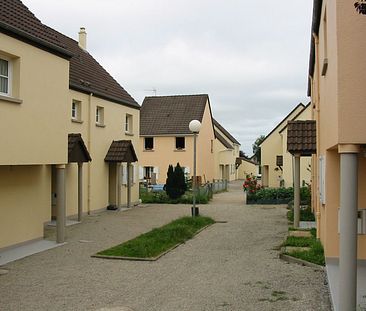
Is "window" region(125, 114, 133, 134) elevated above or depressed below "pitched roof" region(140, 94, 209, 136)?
below

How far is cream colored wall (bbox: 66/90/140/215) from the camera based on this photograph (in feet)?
62.7

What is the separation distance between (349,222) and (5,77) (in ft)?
27.5

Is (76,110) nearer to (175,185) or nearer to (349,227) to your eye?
(175,185)

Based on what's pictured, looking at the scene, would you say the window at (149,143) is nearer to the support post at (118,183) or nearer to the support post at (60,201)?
the support post at (118,183)

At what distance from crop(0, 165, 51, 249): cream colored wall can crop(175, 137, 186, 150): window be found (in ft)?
88.8

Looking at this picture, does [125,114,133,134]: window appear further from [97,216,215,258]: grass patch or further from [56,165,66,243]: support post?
[56,165,66,243]: support post

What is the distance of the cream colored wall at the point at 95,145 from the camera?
62.7 feet

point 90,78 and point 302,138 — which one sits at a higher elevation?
point 90,78

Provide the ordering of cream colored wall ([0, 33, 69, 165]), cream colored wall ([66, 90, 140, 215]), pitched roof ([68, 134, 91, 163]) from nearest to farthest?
cream colored wall ([0, 33, 69, 165])
pitched roof ([68, 134, 91, 163])
cream colored wall ([66, 90, 140, 215])

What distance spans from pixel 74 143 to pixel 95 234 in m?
3.08

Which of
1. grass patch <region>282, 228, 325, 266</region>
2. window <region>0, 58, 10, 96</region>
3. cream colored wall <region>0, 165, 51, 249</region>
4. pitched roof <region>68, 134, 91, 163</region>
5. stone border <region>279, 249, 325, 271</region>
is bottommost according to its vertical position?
stone border <region>279, 249, 325, 271</region>

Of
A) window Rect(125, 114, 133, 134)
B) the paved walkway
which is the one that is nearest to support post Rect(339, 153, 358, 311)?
the paved walkway

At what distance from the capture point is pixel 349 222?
6.11m

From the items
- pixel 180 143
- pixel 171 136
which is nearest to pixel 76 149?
pixel 171 136
